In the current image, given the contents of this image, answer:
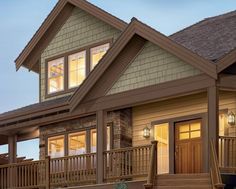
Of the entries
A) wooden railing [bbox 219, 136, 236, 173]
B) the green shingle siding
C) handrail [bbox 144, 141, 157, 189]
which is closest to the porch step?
handrail [bbox 144, 141, 157, 189]

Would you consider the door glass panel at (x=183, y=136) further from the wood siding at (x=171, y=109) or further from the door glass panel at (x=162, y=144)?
the door glass panel at (x=162, y=144)

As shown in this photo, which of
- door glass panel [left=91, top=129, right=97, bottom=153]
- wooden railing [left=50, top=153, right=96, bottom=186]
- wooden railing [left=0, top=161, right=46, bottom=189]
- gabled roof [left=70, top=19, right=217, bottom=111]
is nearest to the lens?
gabled roof [left=70, top=19, right=217, bottom=111]

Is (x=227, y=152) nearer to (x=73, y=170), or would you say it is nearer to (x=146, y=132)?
(x=146, y=132)

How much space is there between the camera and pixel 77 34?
94.0 feet

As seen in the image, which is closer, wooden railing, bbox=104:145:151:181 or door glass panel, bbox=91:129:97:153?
wooden railing, bbox=104:145:151:181

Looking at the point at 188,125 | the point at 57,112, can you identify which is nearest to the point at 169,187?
the point at 188,125

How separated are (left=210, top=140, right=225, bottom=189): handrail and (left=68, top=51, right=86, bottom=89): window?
9.08m

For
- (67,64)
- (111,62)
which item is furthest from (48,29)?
(111,62)

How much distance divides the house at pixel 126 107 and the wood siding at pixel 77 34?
0.05 m

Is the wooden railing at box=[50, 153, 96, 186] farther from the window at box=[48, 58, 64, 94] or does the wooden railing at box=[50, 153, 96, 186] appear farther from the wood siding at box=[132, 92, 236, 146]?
the window at box=[48, 58, 64, 94]

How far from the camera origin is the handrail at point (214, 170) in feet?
61.1

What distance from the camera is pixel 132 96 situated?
23141mm

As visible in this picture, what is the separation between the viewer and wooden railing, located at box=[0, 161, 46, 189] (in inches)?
1001

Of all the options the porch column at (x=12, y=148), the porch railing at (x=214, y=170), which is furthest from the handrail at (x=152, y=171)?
the porch column at (x=12, y=148)
